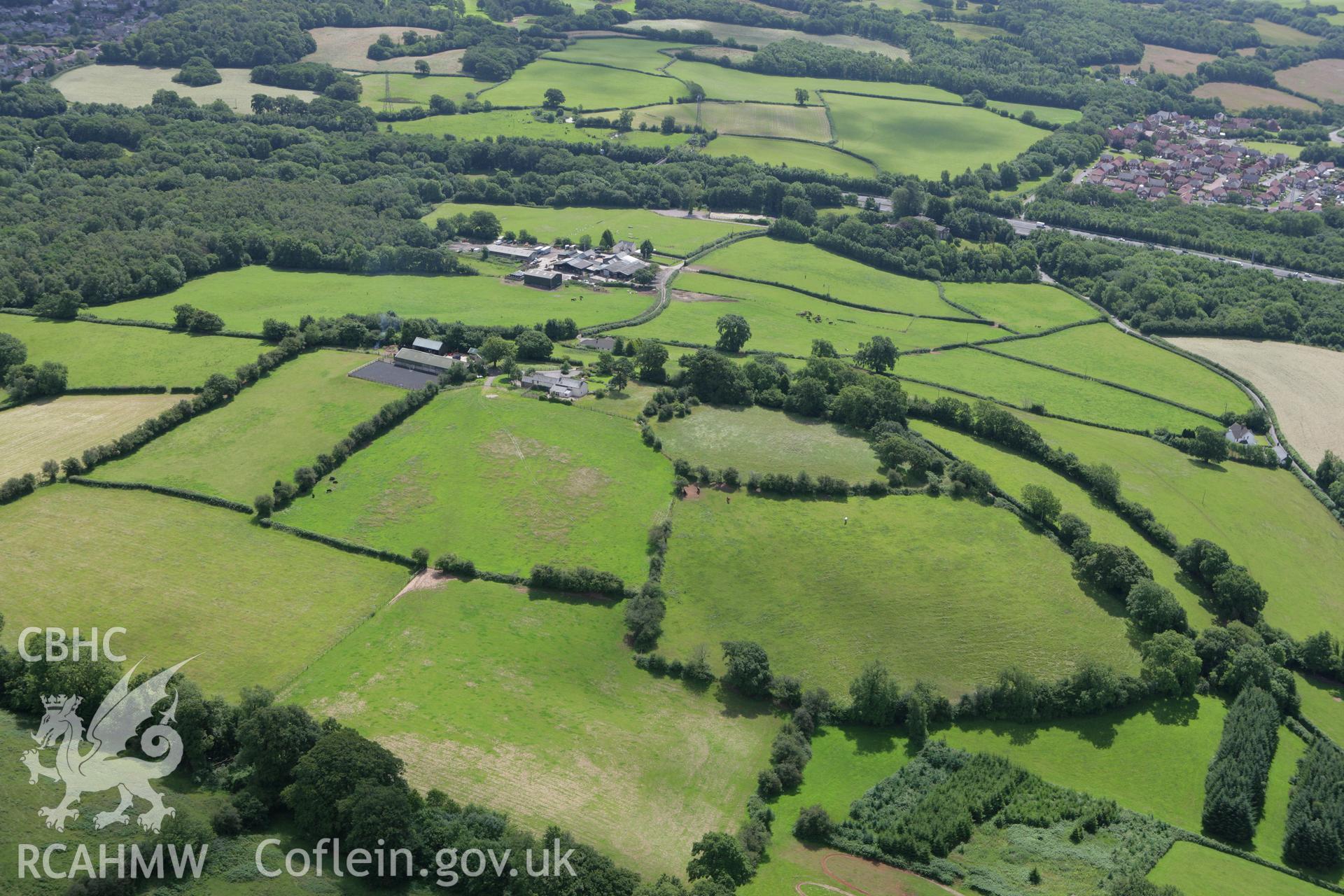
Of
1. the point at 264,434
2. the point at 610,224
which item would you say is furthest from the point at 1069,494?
the point at 610,224

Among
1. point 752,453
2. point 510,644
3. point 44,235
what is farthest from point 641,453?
point 44,235

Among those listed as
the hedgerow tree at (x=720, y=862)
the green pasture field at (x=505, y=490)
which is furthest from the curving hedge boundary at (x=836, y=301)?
the hedgerow tree at (x=720, y=862)

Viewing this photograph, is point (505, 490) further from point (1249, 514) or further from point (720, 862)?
point (1249, 514)

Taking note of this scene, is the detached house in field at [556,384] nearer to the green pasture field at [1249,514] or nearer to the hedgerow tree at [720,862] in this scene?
the green pasture field at [1249,514]

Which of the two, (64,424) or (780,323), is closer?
(64,424)

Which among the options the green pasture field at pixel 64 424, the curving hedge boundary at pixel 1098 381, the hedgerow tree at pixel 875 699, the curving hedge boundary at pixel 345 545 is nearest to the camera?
the hedgerow tree at pixel 875 699

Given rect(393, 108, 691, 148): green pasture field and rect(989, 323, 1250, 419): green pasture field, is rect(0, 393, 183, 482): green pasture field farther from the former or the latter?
rect(393, 108, 691, 148): green pasture field
